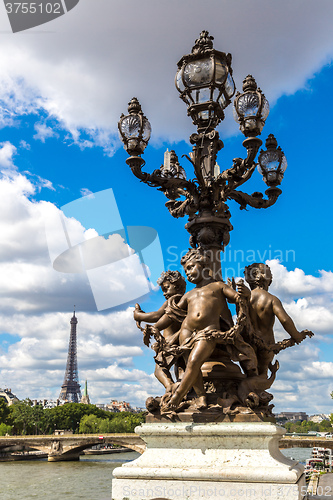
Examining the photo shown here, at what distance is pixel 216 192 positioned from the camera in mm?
6742

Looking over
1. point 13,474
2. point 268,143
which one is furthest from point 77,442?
point 268,143

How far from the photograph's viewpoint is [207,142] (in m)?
7.11

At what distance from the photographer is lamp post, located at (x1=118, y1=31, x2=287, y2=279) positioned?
6.55 metres

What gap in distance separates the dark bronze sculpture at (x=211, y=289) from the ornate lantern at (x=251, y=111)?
0.01m

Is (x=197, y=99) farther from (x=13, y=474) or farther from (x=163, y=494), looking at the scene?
(x=13, y=474)

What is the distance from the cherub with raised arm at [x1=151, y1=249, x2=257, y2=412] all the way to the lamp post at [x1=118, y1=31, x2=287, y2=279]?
54 centimetres

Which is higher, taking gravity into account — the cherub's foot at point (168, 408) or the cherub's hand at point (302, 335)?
the cherub's hand at point (302, 335)

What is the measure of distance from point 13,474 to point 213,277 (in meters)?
43.9

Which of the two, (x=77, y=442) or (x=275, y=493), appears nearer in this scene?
(x=275, y=493)

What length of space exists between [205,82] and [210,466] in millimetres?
4920

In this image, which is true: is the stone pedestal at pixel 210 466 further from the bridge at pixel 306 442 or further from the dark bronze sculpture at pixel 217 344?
the bridge at pixel 306 442

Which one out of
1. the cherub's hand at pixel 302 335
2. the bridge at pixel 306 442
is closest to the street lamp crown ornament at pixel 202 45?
the cherub's hand at pixel 302 335

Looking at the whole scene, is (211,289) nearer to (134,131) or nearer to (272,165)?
(134,131)

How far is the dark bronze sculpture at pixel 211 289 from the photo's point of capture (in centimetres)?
548
